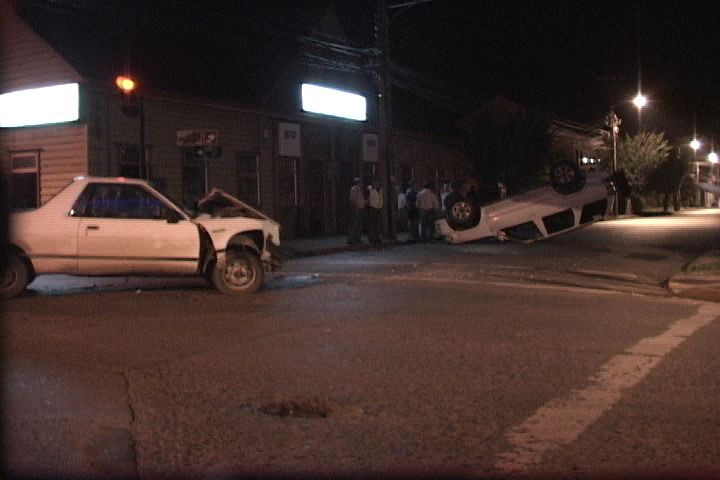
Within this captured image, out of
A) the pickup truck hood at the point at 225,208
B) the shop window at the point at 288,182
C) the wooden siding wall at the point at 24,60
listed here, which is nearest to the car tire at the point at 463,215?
the shop window at the point at 288,182

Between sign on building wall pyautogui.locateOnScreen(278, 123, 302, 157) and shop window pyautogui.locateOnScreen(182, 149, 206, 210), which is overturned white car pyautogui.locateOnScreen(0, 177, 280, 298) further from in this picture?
sign on building wall pyautogui.locateOnScreen(278, 123, 302, 157)

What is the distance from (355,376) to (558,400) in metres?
1.79

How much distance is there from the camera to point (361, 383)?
762 centimetres

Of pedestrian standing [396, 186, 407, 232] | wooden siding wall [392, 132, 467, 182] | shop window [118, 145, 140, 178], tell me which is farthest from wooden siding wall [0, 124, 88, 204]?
wooden siding wall [392, 132, 467, 182]

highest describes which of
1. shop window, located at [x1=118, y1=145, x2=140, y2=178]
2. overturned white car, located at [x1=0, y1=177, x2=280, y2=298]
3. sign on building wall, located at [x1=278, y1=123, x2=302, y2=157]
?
sign on building wall, located at [x1=278, y1=123, x2=302, y2=157]

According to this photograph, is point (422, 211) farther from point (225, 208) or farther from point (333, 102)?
point (225, 208)

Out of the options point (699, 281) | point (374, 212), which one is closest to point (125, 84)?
point (374, 212)

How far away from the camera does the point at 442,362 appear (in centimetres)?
849

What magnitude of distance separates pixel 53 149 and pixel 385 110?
9.58m

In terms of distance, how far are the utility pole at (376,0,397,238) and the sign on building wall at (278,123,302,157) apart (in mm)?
2697

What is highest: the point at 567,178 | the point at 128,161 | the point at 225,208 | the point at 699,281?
the point at 128,161

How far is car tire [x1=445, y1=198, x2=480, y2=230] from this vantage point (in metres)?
21.7

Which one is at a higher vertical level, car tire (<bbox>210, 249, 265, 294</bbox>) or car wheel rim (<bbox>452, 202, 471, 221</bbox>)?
car wheel rim (<bbox>452, 202, 471, 221</bbox>)

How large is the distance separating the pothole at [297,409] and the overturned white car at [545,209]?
46.8 feet
